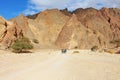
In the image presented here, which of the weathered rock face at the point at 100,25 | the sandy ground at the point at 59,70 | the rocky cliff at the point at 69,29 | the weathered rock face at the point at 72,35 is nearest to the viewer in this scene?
the sandy ground at the point at 59,70

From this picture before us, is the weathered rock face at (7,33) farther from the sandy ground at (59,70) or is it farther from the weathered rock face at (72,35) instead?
the sandy ground at (59,70)

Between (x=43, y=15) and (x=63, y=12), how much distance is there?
17.9 m

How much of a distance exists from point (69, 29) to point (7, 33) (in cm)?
6006

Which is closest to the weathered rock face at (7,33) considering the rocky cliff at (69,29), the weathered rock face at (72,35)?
the rocky cliff at (69,29)

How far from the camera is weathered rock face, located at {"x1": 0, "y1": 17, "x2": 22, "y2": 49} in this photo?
328ft

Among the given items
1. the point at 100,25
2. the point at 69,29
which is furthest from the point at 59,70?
the point at 100,25

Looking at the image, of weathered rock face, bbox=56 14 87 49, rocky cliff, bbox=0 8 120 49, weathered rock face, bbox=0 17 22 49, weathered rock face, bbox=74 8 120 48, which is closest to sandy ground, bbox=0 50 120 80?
weathered rock face, bbox=0 17 22 49

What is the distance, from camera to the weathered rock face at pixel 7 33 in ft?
328

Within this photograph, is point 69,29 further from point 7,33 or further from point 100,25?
point 7,33

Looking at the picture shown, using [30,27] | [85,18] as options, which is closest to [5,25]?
[30,27]

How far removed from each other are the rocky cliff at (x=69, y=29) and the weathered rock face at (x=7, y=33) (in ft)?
101

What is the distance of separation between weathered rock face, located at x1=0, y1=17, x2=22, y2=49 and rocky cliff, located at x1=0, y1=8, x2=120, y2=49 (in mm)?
30648

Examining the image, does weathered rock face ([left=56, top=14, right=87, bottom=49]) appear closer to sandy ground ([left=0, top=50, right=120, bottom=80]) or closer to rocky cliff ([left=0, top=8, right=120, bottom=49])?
rocky cliff ([left=0, top=8, right=120, bottom=49])

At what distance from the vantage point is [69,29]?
157 m
